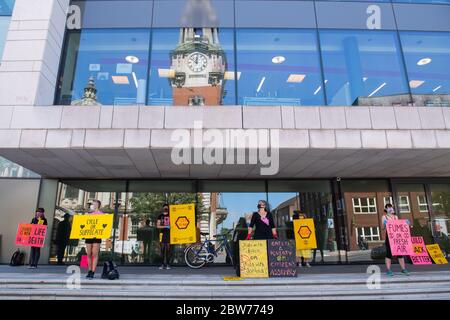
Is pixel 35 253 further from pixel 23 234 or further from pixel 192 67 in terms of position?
pixel 192 67

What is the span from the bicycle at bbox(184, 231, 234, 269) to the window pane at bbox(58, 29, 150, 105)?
17.4ft

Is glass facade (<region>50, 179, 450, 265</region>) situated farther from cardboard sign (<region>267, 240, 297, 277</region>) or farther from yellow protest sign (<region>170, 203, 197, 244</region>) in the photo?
cardboard sign (<region>267, 240, 297, 277</region>)

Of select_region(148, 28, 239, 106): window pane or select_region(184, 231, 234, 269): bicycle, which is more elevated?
select_region(148, 28, 239, 106): window pane

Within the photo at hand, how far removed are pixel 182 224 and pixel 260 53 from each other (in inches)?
252

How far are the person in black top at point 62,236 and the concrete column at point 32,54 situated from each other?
4.58 metres

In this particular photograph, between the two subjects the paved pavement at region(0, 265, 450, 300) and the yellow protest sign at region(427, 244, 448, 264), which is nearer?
the paved pavement at region(0, 265, 450, 300)

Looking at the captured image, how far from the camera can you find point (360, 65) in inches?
408

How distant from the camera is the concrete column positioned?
352 inches

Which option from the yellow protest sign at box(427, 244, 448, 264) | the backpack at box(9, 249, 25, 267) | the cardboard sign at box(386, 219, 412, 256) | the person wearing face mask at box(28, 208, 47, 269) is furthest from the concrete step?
the yellow protest sign at box(427, 244, 448, 264)

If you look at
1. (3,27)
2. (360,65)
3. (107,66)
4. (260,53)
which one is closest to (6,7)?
(3,27)

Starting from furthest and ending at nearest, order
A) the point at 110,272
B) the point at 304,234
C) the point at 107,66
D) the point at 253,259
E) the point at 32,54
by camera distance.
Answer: the point at 304,234 < the point at 107,66 < the point at 32,54 < the point at 253,259 < the point at 110,272

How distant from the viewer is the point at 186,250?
1066 centimetres

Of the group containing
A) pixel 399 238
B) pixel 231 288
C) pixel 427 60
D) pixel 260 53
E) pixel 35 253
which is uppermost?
pixel 260 53
